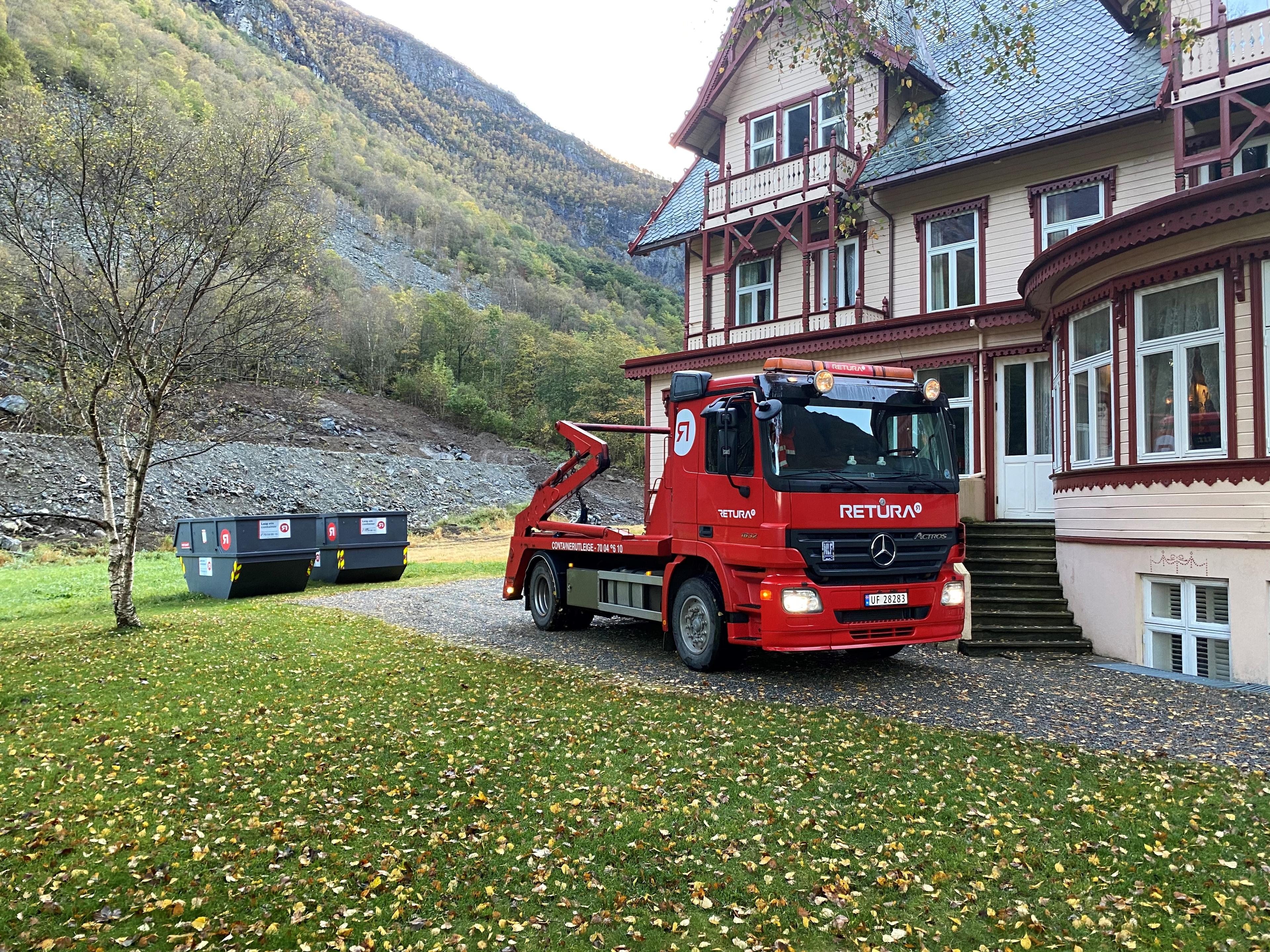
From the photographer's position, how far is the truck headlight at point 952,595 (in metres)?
9.00

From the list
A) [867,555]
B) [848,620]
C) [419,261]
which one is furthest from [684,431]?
[419,261]

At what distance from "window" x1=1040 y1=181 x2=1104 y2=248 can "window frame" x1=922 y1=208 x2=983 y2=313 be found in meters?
1.14

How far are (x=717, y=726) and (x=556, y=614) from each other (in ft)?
19.4

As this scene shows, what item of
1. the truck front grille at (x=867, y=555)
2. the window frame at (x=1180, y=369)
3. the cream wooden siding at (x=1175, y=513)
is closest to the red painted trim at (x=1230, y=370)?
the window frame at (x=1180, y=369)

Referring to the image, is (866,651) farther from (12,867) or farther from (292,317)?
(292,317)

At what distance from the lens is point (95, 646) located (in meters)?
11.2

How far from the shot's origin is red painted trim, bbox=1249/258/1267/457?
8.95 metres

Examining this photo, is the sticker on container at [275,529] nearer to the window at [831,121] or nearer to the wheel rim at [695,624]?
the wheel rim at [695,624]

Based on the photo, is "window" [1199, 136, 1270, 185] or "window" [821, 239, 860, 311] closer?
"window" [1199, 136, 1270, 185]

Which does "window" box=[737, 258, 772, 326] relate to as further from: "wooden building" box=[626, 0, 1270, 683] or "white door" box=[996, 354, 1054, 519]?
"white door" box=[996, 354, 1054, 519]

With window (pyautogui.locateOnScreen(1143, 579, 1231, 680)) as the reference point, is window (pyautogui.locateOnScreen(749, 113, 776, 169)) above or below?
above

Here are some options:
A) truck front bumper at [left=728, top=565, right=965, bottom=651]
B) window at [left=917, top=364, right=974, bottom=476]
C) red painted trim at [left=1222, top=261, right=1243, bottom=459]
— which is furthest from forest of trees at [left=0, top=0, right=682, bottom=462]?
red painted trim at [left=1222, top=261, right=1243, bottom=459]

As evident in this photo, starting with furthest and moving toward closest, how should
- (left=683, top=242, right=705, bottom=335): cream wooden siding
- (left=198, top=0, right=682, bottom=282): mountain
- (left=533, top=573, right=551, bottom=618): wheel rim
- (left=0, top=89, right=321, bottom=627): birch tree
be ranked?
(left=198, top=0, right=682, bottom=282): mountain < (left=683, top=242, right=705, bottom=335): cream wooden siding < (left=533, top=573, right=551, bottom=618): wheel rim < (left=0, top=89, right=321, bottom=627): birch tree

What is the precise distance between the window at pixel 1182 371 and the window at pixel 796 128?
10.2 m
